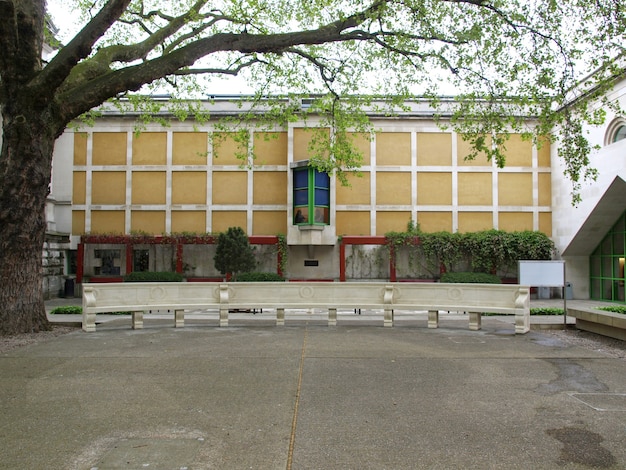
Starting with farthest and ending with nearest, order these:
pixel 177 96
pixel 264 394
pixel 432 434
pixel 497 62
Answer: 1. pixel 177 96
2. pixel 497 62
3. pixel 264 394
4. pixel 432 434

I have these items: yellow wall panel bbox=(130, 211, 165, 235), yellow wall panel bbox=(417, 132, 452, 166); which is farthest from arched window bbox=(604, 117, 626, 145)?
yellow wall panel bbox=(130, 211, 165, 235)

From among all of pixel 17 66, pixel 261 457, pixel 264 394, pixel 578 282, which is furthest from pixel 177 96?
pixel 578 282

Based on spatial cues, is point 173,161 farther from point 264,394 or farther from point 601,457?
point 601,457

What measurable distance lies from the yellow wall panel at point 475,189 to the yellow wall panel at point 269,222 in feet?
30.3

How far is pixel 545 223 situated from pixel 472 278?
5927mm

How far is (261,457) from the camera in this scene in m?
4.01

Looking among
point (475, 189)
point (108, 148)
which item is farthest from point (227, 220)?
point (475, 189)

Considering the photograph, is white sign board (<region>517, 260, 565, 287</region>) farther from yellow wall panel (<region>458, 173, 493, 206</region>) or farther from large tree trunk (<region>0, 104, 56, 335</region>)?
yellow wall panel (<region>458, 173, 493, 206</region>)

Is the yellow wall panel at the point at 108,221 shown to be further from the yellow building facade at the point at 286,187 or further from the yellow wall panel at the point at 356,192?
the yellow wall panel at the point at 356,192

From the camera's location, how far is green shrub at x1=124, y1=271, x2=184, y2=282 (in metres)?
22.7

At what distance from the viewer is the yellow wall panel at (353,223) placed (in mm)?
25125

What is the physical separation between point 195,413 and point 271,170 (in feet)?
69.4

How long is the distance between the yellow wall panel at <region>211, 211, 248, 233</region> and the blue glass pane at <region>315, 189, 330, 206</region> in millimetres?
4147

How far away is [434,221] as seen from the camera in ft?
83.0
